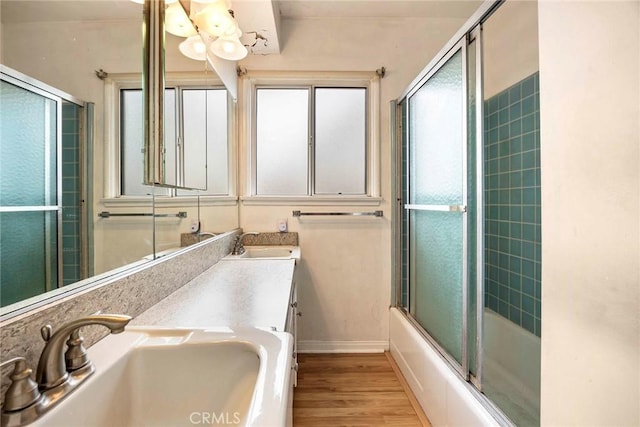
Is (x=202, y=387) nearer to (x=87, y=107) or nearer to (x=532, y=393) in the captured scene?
(x=87, y=107)

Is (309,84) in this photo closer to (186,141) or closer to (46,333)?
(186,141)

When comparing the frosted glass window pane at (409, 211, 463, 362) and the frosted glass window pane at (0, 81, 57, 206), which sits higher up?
the frosted glass window pane at (0, 81, 57, 206)

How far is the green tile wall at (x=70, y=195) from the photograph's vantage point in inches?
25.3

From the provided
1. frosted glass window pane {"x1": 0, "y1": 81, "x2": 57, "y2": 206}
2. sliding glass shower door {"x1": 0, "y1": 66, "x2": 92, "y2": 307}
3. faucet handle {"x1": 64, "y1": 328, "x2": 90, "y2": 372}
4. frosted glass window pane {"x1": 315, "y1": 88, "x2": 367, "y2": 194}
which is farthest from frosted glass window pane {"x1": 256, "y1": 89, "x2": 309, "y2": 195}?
faucet handle {"x1": 64, "y1": 328, "x2": 90, "y2": 372}

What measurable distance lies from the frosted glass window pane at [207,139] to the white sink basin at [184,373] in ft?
2.99

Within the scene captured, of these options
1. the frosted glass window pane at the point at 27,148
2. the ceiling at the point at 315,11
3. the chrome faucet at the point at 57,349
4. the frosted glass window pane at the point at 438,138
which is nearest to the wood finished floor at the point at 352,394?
the frosted glass window pane at the point at 438,138

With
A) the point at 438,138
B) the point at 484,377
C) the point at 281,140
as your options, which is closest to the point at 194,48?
the point at 281,140

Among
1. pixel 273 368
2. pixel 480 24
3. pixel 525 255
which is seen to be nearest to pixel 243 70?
pixel 480 24

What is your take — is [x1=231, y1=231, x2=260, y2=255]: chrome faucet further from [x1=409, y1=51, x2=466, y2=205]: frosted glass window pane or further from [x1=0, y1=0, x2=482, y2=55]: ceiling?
[x1=0, y1=0, x2=482, y2=55]: ceiling

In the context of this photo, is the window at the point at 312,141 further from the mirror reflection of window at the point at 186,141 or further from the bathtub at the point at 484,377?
Result: the bathtub at the point at 484,377

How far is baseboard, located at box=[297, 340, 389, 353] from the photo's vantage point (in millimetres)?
2143

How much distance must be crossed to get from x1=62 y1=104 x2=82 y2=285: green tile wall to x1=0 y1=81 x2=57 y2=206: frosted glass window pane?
27 mm

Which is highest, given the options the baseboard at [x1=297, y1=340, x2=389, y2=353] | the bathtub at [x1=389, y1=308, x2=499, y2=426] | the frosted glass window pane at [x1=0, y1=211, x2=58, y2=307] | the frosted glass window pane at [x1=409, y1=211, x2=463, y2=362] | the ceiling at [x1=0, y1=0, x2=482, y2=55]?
the ceiling at [x1=0, y1=0, x2=482, y2=55]

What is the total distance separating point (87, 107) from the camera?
2.36ft
